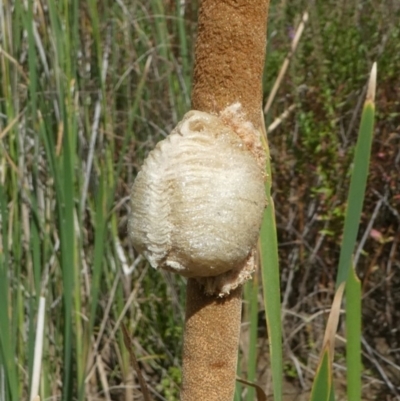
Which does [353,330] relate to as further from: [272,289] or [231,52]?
[231,52]

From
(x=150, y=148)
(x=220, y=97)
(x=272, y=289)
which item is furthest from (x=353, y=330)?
(x=150, y=148)

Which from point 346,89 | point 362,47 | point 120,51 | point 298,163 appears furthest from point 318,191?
point 120,51

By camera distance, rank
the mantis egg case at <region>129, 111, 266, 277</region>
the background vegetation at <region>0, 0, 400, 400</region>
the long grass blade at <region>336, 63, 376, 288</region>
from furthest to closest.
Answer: the background vegetation at <region>0, 0, 400, 400</region> < the long grass blade at <region>336, 63, 376, 288</region> < the mantis egg case at <region>129, 111, 266, 277</region>

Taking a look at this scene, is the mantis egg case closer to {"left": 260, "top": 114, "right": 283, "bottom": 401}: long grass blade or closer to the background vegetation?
{"left": 260, "top": 114, "right": 283, "bottom": 401}: long grass blade

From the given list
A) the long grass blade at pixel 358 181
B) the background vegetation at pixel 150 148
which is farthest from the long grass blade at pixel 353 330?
the background vegetation at pixel 150 148

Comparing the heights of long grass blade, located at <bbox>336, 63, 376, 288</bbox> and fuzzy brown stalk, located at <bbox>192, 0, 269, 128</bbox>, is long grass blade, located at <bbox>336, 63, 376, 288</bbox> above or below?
below

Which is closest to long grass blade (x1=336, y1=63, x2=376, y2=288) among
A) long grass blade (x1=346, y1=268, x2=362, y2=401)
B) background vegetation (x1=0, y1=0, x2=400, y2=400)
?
long grass blade (x1=346, y1=268, x2=362, y2=401)
